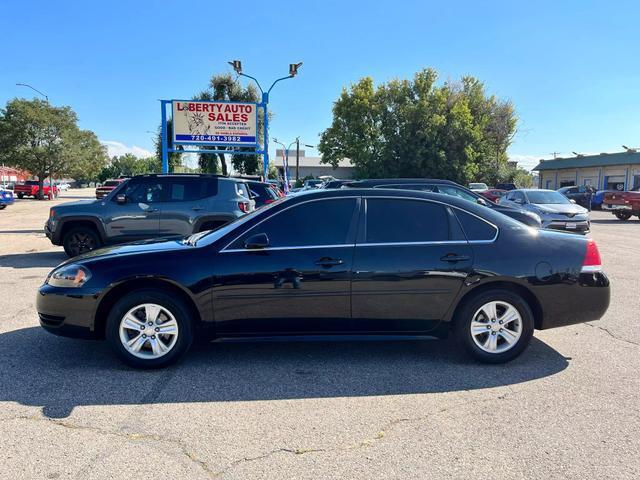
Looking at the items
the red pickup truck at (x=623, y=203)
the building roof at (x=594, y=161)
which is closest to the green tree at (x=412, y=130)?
the building roof at (x=594, y=161)

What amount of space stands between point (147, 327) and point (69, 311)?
700 millimetres

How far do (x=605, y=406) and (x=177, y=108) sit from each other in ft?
58.4

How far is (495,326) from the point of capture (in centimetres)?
439

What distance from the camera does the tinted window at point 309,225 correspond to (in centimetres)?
434

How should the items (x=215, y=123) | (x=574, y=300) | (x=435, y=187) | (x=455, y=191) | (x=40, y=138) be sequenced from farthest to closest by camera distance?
1. (x=40, y=138)
2. (x=215, y=123)
3. (x=455, y=191)
4. (x=435, y=187)
5. (x=574, y=300)

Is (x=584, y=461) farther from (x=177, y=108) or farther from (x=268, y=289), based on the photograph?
(x=177, y=108)

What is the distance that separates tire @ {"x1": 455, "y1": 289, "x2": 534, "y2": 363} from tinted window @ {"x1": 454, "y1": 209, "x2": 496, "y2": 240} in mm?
523

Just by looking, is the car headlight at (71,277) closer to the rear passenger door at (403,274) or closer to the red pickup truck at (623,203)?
the rear passenger door at (403,274)

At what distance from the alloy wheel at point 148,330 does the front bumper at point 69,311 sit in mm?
300

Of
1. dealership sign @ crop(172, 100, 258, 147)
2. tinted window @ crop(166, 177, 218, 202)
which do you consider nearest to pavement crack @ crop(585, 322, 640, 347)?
tinted window @ crop(166, 177, 218, 202)

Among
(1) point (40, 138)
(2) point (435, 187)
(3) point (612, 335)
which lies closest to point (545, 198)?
(2) point (435, 187)

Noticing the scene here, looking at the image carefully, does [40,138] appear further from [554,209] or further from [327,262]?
[327,262]

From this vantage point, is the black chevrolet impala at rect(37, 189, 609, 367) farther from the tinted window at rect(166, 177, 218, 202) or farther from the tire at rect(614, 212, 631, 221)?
the tire at rect(614, 212, 631, 221)

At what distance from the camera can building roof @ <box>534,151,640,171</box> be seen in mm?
39719
